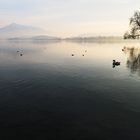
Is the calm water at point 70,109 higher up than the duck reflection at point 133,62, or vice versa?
the duck reflection at point 133,62

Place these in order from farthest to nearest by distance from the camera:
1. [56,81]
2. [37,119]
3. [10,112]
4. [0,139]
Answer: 1. [56,81]
2. [10,112]
3. [37,119]
4. [0,139]

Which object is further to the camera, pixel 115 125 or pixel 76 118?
pixel 76 118

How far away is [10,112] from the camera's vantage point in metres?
25.7

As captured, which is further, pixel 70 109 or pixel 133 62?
pixel 133 62

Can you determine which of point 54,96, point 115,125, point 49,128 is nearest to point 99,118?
point 115,125

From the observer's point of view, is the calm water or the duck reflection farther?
the duck reflection

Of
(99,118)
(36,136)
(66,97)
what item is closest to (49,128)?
(36,136)

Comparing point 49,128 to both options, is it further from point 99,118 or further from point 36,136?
point 99,118

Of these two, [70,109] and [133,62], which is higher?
[133,62]

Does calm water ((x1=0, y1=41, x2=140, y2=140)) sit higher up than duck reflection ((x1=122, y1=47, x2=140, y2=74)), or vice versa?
duck reflection ((x1=122, y1=47, x2=140, y2=74))

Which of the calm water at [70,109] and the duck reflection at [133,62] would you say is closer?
the calm water at [70,109]

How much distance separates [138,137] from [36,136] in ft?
28.8

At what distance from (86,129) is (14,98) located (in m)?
13.1

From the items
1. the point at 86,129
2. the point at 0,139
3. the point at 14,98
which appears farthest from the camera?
the point at 14,98
